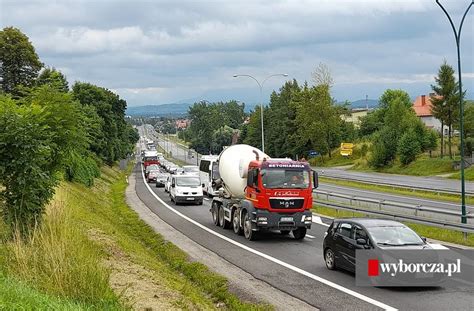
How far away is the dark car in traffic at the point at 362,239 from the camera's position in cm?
1358

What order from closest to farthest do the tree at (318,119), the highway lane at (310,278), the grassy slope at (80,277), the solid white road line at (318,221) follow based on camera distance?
1. the grassy slope at (80,277)
2. the highway lane at (310,278)
3. the solid white road line at (318,221)
4. the tree at (318,119)

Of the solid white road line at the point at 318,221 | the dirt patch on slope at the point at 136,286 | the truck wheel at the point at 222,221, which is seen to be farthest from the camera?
the solid white road line at the point at 318,221

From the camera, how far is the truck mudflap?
21188mm

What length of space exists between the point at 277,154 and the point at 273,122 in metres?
6.13

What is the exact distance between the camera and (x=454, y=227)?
2019cm

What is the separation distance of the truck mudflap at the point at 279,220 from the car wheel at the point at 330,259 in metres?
5.29

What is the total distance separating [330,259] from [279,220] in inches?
224

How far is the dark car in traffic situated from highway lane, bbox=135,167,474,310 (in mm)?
452

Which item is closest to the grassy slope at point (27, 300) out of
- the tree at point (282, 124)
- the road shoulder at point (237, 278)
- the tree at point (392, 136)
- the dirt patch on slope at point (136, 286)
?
the dirt patch on slope at point (136, 286)

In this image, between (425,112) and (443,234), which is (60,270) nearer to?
(443,234)

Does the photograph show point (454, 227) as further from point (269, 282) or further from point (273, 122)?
point (273, 122)

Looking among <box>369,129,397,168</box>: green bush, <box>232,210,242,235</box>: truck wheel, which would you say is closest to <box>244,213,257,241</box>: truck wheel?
<box>232,210,242,235</box>: truck wheel

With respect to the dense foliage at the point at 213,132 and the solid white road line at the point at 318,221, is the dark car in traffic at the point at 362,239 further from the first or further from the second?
the dense foliage at the point at 213,132

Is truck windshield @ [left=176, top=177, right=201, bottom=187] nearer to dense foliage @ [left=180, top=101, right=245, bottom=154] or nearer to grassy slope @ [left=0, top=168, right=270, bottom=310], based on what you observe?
grassy slope @ [left=0, top=168, right=270, bottom=310]
